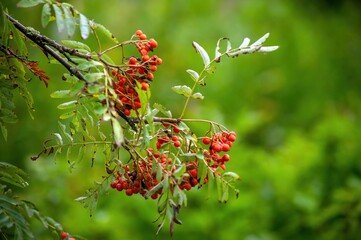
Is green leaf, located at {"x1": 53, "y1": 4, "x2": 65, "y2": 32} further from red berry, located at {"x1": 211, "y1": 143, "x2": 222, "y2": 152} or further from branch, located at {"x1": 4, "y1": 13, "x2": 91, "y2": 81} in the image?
red berry, located at {"x1": 211, "y1": 143, "x2": 222, "y2": 152}

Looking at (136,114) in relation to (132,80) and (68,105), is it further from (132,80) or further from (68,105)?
(68,105)

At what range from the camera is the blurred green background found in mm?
3086

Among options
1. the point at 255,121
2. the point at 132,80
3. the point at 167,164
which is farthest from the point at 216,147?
the point at 255,121

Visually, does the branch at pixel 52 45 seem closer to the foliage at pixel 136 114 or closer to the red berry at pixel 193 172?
the foliage at pixel 136 114

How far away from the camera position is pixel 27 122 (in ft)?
12.5

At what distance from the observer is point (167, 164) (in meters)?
1.13

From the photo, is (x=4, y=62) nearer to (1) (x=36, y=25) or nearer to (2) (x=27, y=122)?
(2) (x=27, y=122)

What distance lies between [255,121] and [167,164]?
105 inches

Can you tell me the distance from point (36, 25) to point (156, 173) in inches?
129

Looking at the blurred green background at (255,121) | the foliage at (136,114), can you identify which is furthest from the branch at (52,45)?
the blurred green background at (255,121)

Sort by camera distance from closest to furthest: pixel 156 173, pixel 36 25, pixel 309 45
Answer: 1. pixel 156 173
2. pixel 36 25
3. pixel 309 45

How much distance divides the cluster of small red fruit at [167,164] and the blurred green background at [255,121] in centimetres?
181

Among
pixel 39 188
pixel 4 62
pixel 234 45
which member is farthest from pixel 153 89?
pixel 4 62

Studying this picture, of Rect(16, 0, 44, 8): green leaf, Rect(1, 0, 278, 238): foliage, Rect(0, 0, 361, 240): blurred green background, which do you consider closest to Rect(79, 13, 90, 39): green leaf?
Rect(1, 0, 278, 238): foliage
